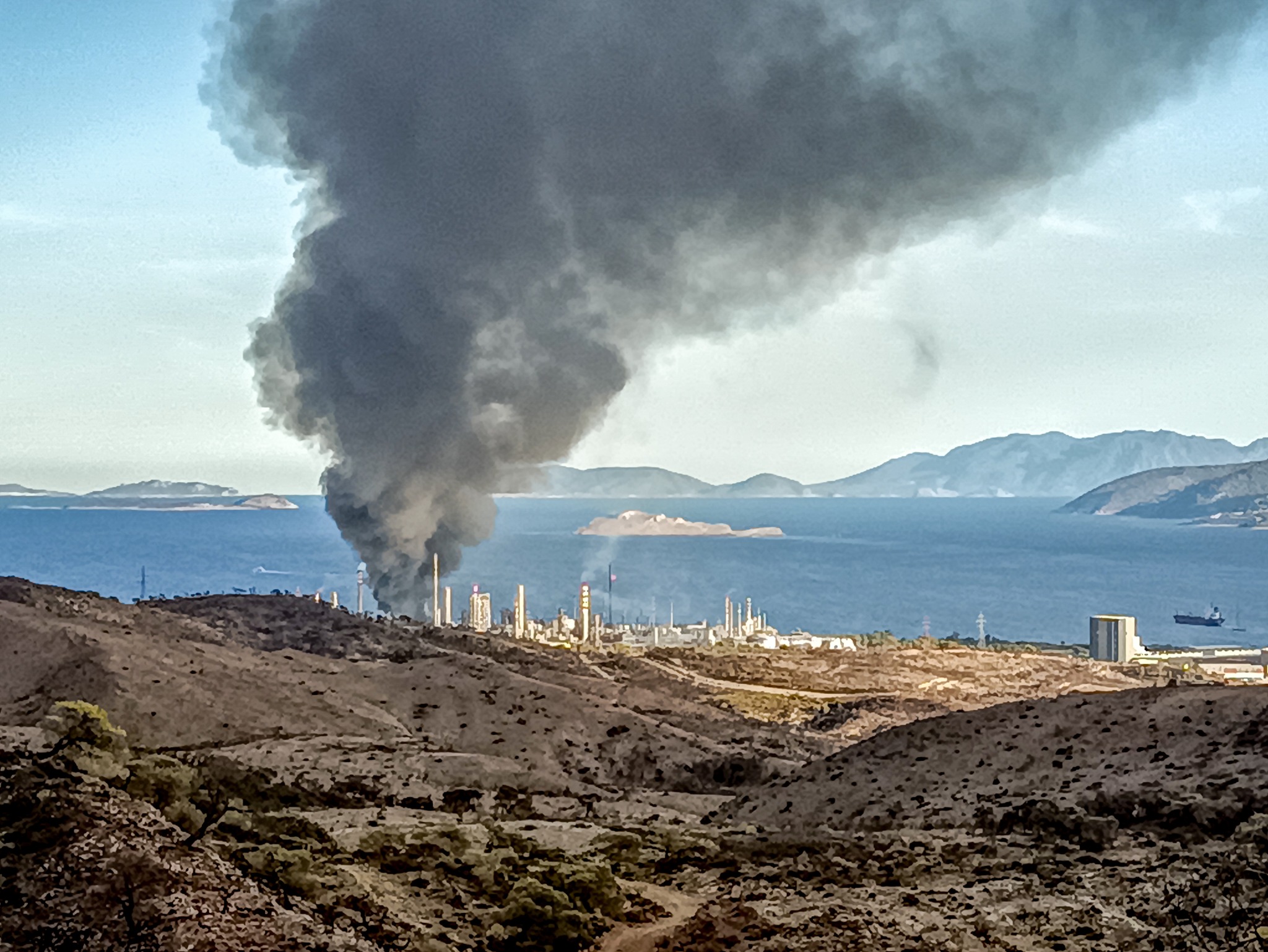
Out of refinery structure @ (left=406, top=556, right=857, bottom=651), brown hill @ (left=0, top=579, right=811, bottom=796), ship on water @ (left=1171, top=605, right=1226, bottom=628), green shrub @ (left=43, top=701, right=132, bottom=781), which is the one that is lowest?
ship on water @ (left=1171, top=605, right=1226, bottom=628)

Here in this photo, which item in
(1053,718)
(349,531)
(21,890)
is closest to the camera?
(21,890)

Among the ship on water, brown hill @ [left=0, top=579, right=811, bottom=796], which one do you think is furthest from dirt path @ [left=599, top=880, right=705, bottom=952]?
the ship on water

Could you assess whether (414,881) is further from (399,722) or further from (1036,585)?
(1036,585)

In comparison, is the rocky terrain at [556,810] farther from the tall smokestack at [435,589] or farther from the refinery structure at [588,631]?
the refinery structure at [588,631]

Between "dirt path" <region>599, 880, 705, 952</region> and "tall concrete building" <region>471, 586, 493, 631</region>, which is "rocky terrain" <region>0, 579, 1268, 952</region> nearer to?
"dirt path" <region>599, 880, 705, 952</region>

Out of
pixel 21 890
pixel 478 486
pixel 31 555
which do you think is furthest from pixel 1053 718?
pixel 31 555
